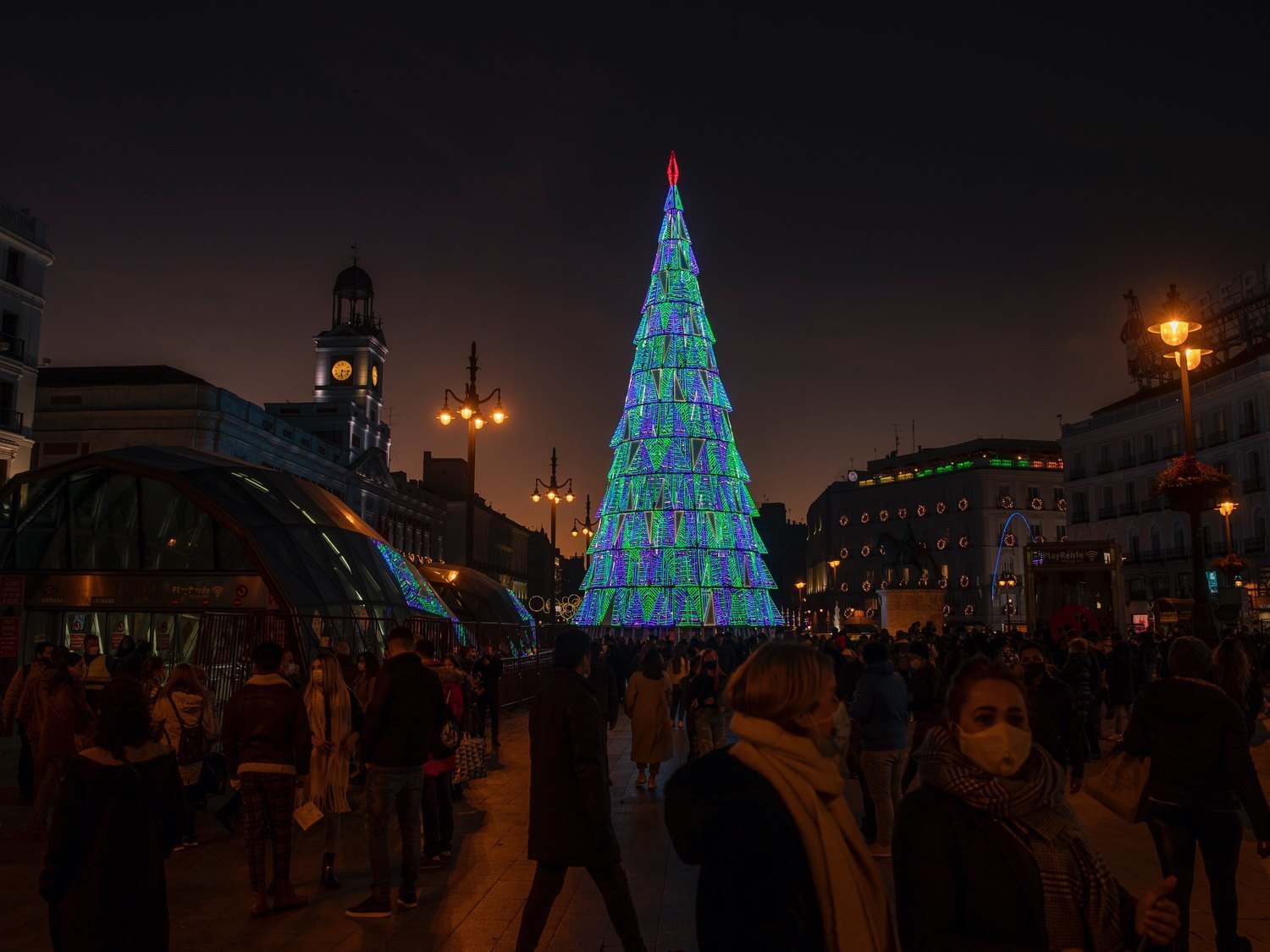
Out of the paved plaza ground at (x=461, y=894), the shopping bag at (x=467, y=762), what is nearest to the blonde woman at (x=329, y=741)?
the paved plaza ground at (x=461, y=894)

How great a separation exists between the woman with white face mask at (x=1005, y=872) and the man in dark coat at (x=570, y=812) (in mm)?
2830

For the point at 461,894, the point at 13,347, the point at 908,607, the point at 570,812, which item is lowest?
the point at 461,894

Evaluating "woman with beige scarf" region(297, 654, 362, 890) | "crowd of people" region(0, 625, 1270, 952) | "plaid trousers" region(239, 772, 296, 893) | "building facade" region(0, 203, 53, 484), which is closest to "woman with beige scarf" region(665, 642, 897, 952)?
"crowd of people" region(0, 625, 1270, 952)

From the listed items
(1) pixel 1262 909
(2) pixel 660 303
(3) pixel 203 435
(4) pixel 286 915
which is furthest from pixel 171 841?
(3) pixel 203 435

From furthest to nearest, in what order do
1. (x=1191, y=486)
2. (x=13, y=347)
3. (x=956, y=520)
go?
(x=956, y=520) < (x=13, y=347) < (x=1191, y=486)

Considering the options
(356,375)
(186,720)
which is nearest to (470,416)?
(186,720)

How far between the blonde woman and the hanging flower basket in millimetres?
12394

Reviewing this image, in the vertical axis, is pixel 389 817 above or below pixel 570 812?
below

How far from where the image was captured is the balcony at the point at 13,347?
129 feet

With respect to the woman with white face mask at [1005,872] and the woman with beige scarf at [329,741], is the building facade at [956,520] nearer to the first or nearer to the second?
the woman with beige scarf at [329,741]

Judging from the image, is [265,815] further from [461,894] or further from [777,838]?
[777,838]

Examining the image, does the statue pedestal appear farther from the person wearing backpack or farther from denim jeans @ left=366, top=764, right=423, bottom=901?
denim jeans @ left=366, top=764, right=423, bottom=901

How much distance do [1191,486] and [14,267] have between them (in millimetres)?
41897

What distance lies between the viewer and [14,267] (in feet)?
132
